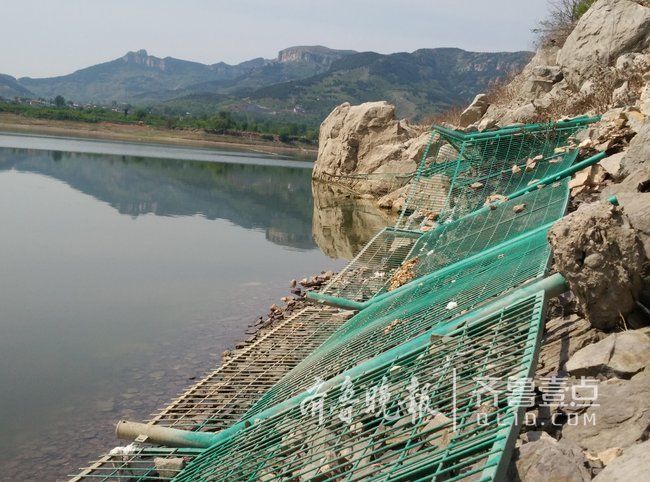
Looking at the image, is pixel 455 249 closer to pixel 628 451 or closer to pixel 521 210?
pixel 521 210

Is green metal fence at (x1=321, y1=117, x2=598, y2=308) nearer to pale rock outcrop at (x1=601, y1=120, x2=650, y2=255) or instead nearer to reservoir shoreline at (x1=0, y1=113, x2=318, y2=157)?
pale rock outcrop at (x1=601, y1=120, x2=650, y2=255)

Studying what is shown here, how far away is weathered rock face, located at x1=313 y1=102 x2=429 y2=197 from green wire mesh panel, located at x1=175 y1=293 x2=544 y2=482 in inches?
841

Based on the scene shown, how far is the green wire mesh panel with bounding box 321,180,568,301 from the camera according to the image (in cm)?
694

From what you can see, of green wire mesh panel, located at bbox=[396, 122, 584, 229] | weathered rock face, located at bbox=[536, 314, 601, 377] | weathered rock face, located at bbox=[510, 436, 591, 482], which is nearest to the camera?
weathered rock face, located at bbox=[510, 436, 591, 482]

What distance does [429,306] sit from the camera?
17.0 ft

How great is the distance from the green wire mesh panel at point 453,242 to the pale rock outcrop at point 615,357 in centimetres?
271

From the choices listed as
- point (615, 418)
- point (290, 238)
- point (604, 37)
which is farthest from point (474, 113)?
point (615, 418)

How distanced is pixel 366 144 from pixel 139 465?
80.6 ft

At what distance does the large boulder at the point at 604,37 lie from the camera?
1434cm

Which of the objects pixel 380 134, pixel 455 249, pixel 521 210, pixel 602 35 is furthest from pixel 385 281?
pixel 380 134

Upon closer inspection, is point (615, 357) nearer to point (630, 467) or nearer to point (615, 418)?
point (615, 418)

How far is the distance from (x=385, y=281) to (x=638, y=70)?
23.5 ft

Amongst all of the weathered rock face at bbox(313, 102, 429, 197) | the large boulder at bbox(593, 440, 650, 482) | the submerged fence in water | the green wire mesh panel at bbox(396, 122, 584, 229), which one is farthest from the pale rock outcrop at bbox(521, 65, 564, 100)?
the large boulder at bbox(593, 440, 650, 482)

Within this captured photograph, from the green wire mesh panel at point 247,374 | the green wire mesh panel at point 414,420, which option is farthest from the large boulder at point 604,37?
the green wire mesh panel at point 414,420
